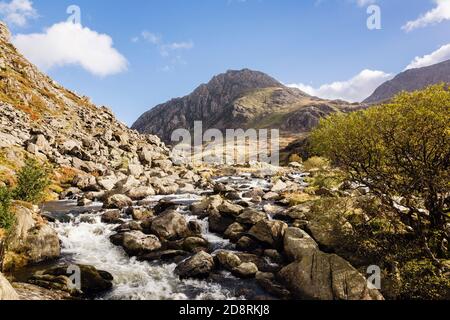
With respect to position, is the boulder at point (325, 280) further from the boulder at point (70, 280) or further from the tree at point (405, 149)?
the boulder at point (70, 280)

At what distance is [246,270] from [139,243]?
8.91 meters

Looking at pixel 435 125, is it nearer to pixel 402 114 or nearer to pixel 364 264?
pixel 402 114

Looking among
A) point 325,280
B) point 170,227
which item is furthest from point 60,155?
point 325,280

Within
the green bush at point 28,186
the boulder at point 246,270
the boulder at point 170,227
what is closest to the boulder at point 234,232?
the boulder at point 170,227

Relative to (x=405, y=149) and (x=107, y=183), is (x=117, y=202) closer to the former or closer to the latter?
(x=107, y=183)

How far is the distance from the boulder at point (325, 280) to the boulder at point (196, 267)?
497 cm

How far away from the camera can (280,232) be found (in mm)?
25984

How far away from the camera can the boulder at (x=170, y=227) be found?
2769cm

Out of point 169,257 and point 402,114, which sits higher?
point 402,114

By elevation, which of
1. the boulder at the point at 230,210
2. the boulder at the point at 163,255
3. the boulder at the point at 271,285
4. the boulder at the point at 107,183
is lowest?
the boulder at the point at 271,285

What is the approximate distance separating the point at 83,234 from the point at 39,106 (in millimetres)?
75349

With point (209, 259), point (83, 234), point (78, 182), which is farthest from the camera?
point (78, 182)

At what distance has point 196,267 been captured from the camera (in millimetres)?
21844

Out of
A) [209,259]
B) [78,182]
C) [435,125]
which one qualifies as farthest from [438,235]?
[78,182]
